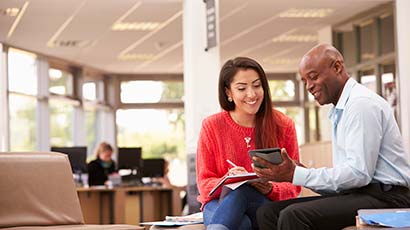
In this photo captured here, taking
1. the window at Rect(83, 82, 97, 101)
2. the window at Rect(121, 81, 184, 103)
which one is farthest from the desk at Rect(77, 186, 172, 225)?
the window at Rect(121, 81, 184, 103)

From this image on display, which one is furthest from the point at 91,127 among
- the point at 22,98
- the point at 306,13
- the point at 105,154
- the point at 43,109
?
the point at 306,13

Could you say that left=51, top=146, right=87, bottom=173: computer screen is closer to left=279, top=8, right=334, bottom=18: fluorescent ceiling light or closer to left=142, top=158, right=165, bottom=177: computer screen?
left=142, top=158, right=165, bottom=177: computer screen

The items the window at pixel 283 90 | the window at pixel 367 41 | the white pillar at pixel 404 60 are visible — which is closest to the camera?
the white pillar at pixel 404 60

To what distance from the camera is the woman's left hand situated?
162 inches

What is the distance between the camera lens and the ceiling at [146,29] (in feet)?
41.4

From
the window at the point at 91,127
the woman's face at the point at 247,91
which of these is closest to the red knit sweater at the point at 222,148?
Result: the woman's face at the point at 247,91

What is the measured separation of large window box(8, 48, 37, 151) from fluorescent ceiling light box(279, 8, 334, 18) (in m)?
5.01

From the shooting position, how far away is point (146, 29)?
48.1 ft

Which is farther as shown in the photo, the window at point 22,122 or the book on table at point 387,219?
the window at point 22,122

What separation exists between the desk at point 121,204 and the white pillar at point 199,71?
7.26ft

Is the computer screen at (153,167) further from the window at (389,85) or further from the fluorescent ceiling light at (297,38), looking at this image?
the window at (389,85)

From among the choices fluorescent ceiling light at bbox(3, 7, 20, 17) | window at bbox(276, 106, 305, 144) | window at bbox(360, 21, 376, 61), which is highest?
fluorescent ceiling light at bbox(3, 7, 20, 17)

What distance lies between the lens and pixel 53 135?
58.5 feet

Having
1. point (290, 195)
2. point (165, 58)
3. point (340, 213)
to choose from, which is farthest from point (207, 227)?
point (165, 58)
